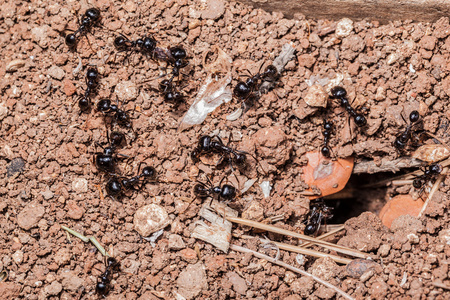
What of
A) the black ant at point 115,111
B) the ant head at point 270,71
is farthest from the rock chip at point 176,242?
Result: the ant head at point 270,71

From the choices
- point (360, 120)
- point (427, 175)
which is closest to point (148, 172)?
point (360, 120)

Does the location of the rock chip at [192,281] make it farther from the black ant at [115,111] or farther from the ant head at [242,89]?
the ant head at [242,89]

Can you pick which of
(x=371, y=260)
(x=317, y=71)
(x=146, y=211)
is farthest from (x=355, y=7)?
(x=146, y=211)

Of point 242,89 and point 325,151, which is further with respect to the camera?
point 325,151

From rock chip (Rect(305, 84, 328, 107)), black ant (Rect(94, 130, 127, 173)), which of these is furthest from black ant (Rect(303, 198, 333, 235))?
black ant (Rect(94, 130, 127, 173))

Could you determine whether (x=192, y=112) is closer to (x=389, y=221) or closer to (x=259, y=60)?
(x=259, y=60)

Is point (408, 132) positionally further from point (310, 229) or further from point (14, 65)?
point (14, 65)
